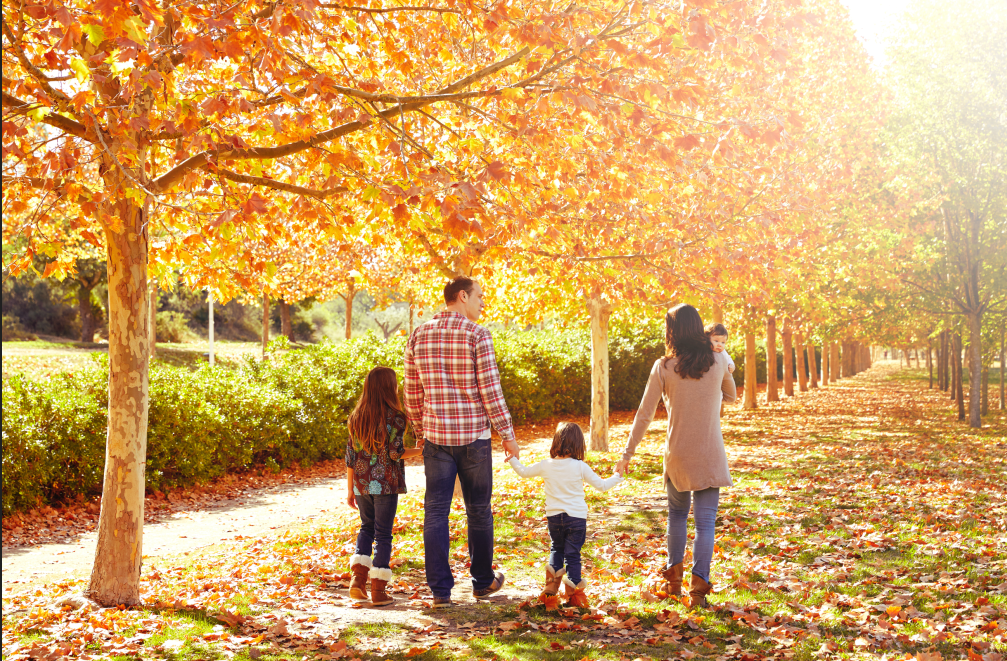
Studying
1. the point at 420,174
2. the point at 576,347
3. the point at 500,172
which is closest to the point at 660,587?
the point at 500,172

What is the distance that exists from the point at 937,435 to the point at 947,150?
5832mm

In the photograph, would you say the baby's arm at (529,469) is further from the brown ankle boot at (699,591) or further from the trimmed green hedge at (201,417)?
the trimmed green hedge at (201,417)

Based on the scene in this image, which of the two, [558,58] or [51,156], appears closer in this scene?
[51,156]

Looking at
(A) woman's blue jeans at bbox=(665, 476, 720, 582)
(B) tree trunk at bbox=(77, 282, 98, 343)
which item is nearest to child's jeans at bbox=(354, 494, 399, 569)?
(A) woman's blue jeans at bbox=(665, 476, 720, 582)

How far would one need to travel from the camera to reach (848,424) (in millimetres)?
17500

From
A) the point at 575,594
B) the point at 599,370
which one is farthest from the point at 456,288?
the point at 599,370

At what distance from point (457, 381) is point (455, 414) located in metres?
0.21

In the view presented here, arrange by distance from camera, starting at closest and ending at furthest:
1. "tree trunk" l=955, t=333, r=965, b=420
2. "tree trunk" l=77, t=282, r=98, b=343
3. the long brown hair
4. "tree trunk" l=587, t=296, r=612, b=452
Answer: the long brown hair → "tree trunk" l=587, t=296, r=612, b=452 → "tree trunk" l=955, t=333, r=965, b=420 → "tree trunk" l=77, t=282, r=98, b=343

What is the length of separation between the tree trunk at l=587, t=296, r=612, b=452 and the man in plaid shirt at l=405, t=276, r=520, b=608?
8.21 meters

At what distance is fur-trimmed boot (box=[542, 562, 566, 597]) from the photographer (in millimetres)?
4824

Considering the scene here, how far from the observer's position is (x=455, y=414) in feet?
15.4

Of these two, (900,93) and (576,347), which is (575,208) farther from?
(576,347)

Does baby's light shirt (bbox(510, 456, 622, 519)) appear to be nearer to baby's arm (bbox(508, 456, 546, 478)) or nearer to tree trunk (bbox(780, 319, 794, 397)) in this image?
baby's arm (bbox(508, 456, 546, 478))

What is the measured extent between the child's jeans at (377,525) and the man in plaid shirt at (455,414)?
34 centimetres
